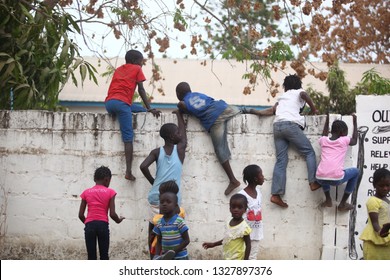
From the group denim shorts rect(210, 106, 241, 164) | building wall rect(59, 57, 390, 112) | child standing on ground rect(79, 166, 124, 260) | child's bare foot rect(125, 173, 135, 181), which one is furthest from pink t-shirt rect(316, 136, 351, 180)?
building wall rect(59, 57, 390, 112)

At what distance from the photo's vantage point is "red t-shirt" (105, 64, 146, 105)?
8477mm

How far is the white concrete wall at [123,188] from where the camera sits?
8406 millimetres

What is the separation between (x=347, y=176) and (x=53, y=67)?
413 cm

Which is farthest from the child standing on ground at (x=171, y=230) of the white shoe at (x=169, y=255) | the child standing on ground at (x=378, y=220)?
the child standing on ground at (x=378, y=220)

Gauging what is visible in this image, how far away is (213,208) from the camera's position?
335 inches

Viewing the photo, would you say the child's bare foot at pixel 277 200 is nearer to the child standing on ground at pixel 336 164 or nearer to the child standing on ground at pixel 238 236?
the child standing on ground at pixel 336 164

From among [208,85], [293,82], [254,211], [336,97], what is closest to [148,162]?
[254,211]

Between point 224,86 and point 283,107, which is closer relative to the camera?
point 283,107

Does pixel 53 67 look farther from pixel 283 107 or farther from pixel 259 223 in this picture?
pixel 259 223

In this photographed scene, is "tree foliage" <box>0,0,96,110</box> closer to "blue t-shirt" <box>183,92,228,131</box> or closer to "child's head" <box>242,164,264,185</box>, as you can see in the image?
"blue t-shirt" <box>183,92,228,131</box>

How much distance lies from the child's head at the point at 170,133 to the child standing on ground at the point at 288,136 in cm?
96

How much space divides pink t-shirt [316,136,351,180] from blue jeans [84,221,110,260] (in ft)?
7.07

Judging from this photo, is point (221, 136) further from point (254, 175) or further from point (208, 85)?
point (208, 85)
